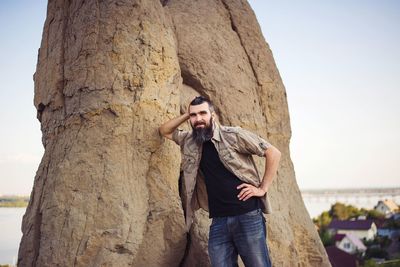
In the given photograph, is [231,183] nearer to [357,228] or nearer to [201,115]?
[201,115]

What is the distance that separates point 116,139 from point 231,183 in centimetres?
137

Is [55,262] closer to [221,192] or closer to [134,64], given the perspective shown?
[221,192]

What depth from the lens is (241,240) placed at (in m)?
3.97

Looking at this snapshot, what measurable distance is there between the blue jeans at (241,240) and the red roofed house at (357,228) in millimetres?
33561

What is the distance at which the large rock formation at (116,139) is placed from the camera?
458 cm

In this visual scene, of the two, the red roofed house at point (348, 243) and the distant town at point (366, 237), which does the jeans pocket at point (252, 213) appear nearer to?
the distant town at point (366, 237)

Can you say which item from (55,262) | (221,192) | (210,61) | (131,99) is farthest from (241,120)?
(55,262)

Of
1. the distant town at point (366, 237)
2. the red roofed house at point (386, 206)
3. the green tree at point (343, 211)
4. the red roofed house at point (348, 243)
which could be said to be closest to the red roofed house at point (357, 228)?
the distant town at point (366, 237)

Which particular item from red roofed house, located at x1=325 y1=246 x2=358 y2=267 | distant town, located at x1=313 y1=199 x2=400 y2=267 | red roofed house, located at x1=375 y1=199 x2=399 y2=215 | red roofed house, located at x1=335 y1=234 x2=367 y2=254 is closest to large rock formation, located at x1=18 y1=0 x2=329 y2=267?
red roofed house, located at x1=325 y1=246 x2=358 y2=267

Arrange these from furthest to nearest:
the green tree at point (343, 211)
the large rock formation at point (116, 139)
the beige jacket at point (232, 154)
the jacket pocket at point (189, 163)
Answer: the green tree at point (343, 211), the large rock formation at point (116, 139), the jacket pocket at point (189, 163), the beige jacket at point (232, 154)

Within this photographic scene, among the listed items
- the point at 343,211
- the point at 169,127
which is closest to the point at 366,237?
the point at 343,211

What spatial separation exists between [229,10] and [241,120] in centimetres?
175

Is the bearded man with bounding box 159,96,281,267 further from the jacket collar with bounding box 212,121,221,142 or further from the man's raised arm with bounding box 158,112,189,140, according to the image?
the man's raised arm with bounding box 158,112,189,140

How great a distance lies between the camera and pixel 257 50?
662 cm
